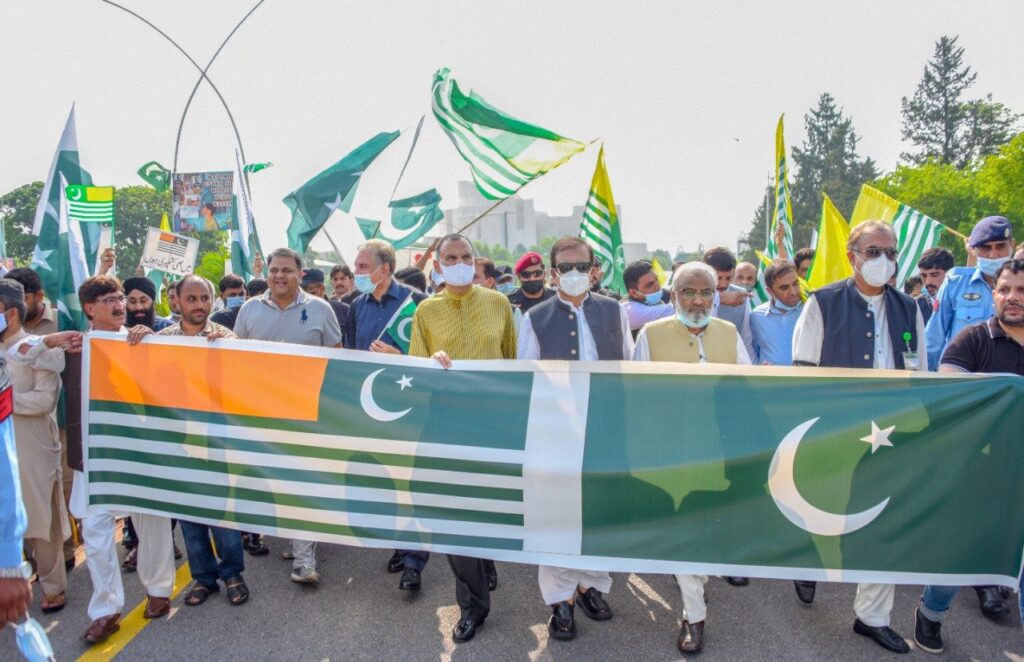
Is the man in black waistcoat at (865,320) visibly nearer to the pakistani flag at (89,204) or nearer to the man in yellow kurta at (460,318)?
the man in yellow kurta at (460,318)

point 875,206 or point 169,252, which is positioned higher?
point 875,206

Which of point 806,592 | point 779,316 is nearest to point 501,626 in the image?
point 806,592

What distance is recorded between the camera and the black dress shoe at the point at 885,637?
3.61 metres

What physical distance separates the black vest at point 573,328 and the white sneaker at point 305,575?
1.96 metres

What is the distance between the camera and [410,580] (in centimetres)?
448

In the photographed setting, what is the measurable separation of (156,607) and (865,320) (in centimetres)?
426

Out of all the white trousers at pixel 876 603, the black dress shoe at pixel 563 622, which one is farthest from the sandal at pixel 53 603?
the white trousers at pixel 876 603

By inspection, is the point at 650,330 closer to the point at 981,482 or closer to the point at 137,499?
the point at 981,482

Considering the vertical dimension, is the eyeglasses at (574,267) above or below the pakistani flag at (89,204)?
below

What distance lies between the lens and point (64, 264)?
5.30m

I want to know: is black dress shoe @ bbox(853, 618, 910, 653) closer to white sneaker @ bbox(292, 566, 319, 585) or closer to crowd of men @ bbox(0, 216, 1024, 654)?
crowd of men @ bbox(0, 216, 1024, 654)

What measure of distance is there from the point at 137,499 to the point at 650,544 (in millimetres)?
2886

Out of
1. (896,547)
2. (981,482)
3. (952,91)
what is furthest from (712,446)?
(952,91)

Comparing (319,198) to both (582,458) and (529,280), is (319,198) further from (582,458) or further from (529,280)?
(582,458)
